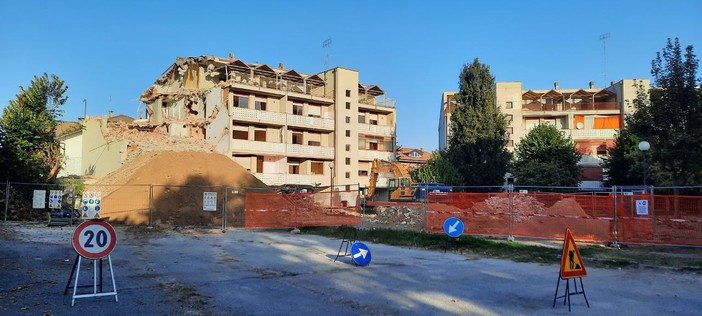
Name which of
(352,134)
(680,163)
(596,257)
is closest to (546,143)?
(352,134)

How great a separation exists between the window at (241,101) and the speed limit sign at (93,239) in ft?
140

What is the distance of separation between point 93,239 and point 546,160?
143 feet

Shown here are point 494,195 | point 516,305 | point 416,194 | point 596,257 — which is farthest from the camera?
point 416,194

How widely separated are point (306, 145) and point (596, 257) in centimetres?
4099

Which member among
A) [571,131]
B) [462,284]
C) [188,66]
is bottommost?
[462,284]

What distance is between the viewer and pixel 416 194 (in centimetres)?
3572

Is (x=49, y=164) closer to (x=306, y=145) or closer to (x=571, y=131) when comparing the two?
(x=306, y=145)

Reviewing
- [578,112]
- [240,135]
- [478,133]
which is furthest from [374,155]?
[578,112]

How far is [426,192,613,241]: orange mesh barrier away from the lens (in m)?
16.5

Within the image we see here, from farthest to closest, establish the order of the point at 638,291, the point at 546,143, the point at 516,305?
the point at 546,143 → the point at 638,291 → the point at 516,305

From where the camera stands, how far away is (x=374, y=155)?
5869 cm

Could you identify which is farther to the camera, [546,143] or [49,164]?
[546,143]

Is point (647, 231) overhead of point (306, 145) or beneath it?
beneath

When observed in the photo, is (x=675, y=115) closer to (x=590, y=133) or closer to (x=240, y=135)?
(x=240, y=135)
